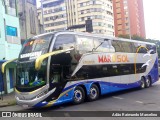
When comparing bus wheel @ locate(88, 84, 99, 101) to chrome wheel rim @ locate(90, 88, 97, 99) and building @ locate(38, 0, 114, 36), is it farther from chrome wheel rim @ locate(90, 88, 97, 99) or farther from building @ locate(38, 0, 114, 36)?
building @ locate(38, 0, 114, 36)

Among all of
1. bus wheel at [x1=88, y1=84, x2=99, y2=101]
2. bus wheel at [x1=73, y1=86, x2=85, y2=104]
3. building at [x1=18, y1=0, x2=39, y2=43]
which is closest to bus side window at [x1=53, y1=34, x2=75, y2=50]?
bus wheel at [x1=73, y1=86, x2=85, y2=104]

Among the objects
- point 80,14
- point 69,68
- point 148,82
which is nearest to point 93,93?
point 69,68

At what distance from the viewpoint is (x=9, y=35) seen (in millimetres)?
25062

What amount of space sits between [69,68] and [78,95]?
5.24 ft

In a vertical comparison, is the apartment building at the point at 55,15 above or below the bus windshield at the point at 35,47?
above

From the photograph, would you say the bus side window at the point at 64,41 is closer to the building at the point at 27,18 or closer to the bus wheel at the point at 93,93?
the bus wheel at the point at 93,93

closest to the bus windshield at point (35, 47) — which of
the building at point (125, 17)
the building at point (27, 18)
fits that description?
the building at point (27, 18)

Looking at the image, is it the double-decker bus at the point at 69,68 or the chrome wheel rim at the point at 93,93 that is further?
the chrome wheel rim at the point at 93,93

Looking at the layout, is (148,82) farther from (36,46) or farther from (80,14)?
(80,14)

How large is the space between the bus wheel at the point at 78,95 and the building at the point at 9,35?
10432mm

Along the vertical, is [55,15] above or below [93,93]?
above

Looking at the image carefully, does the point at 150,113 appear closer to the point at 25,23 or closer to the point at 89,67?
the point at 89,67

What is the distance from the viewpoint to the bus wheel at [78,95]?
44.9ft

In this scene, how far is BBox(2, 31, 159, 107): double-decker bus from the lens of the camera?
12156 millimetres
